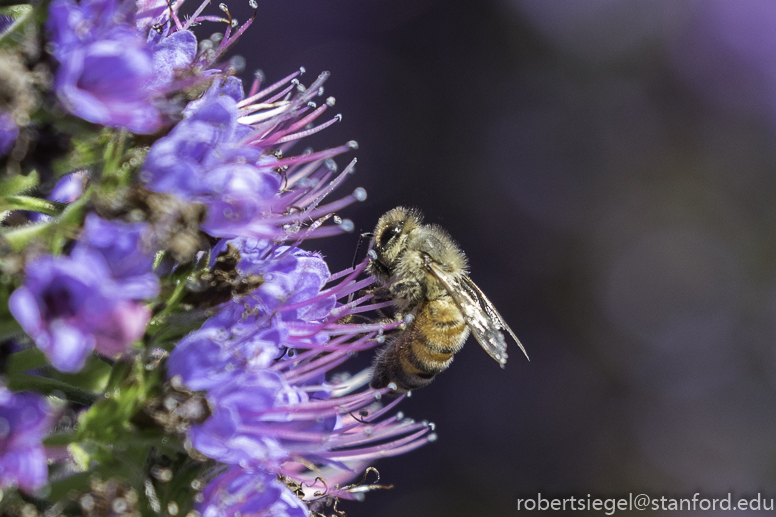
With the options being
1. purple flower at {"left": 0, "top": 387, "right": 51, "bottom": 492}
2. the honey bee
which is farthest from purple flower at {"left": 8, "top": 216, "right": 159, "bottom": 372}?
the honey bee

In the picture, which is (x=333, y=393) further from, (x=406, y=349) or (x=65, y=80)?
(x=65, y=80)

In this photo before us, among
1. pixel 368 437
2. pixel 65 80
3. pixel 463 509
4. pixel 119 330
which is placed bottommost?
pixel 463 509

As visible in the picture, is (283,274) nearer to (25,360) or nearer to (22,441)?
(25,360)

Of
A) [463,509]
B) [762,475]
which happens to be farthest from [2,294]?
[762,475]

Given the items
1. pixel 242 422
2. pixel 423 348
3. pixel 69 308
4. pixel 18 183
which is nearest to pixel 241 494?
pixel 242 422

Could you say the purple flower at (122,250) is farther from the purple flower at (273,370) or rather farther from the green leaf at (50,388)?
the green leaf at (50,388)

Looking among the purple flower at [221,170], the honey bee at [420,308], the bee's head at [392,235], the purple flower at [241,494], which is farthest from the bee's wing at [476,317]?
the purple flower at [241,494]
